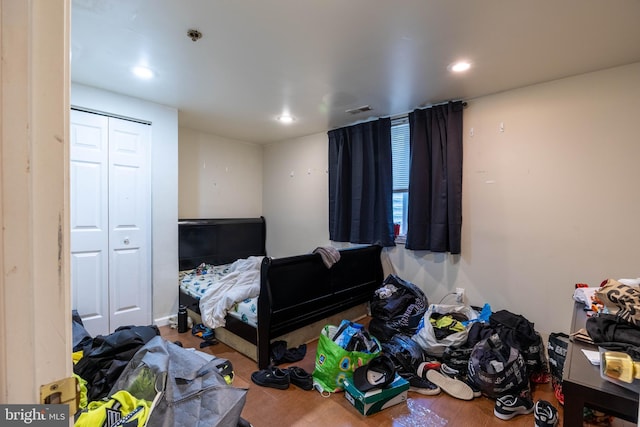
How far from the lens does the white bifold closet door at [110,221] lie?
2.57 m

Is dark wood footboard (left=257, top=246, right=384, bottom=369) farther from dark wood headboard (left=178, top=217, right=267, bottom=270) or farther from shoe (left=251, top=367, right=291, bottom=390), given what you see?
dark wood headboard (left=178, top=217, right=267, bottom=270)

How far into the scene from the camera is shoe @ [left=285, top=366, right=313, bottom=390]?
6.73 ft

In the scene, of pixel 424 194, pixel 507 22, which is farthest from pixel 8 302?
pixel 424 194

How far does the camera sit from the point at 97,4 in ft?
5.02

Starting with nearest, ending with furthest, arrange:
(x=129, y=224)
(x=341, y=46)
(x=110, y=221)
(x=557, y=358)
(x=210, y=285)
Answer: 1. (x=341, y=46)
2. (x=557, y=358)
3. (x=110, y=221)
4. (x=129, y=224)
5. (x=210, y=285)

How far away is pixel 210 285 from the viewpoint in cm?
298

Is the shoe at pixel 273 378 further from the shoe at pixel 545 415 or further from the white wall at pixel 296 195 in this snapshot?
the white wall at pixel 296 195

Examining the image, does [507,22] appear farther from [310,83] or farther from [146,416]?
[146,416]

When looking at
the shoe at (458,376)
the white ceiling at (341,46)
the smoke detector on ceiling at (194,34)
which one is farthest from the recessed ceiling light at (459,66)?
the shoe at (458,376)

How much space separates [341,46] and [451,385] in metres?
2.50

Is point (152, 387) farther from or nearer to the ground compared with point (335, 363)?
farther from the ground

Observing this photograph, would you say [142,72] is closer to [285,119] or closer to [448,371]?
[285,119]

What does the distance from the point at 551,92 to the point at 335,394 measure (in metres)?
2.93

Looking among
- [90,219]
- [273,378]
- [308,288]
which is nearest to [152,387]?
[273,378]
